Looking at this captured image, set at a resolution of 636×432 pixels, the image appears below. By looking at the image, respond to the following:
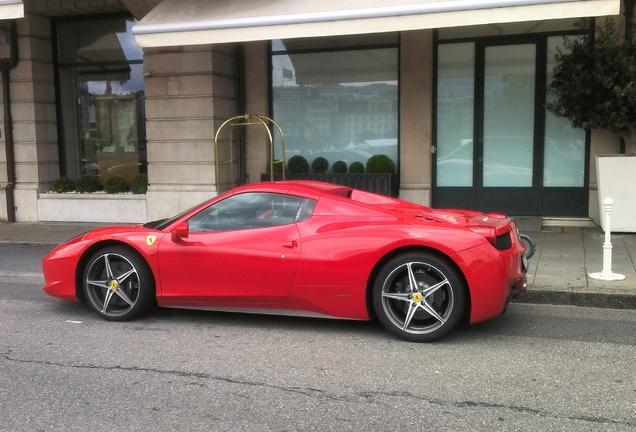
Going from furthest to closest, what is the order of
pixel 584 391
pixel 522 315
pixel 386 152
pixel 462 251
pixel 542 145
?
pixel 386 152 < pixel 542 145 < pixel 522 315 < pixel 462 251 < pixel 584 391

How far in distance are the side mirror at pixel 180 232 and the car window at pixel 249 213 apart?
0.39 feet

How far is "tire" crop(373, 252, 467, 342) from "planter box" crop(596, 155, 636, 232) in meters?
5.59

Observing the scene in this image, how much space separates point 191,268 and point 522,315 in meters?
3.14

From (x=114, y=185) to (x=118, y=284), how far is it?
7076 mm

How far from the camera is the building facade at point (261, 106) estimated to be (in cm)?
1076

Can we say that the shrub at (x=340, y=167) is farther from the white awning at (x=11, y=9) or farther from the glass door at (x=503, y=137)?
the white awning at (x=11, y=9)

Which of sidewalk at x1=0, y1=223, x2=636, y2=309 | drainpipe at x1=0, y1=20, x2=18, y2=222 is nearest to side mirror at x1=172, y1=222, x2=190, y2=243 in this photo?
sidewalk at x1=0, y1=223, x2=636, y2=309

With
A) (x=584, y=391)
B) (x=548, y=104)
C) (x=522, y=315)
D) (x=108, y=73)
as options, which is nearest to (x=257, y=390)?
(x=584, y=391)

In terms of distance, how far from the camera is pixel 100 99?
13539mm

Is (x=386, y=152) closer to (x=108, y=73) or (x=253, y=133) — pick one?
(x=253, y=133)

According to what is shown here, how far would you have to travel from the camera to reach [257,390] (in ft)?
13.8

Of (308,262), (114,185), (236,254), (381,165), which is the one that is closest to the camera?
(308,262)

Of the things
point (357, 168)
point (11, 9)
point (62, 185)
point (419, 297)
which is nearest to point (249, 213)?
point (419, 297)

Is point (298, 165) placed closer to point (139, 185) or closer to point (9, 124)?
point (139, 185)
